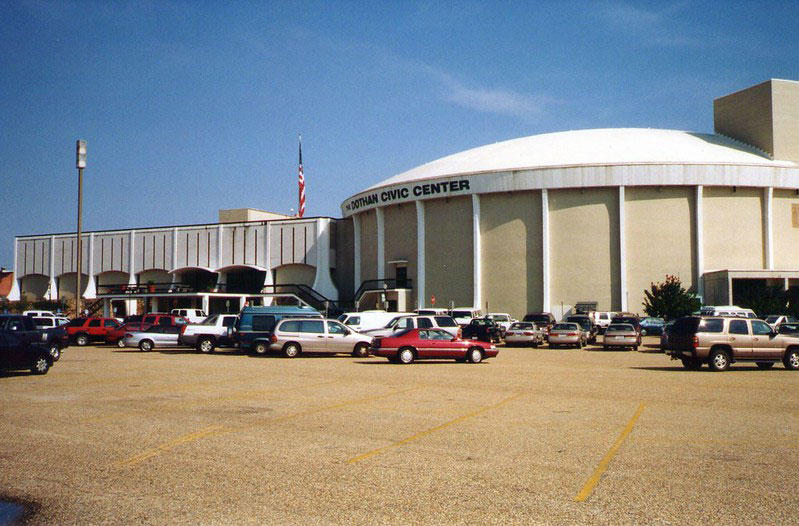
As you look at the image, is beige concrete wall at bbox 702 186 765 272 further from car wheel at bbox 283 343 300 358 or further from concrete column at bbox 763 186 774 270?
car wheel at bbox 283 343 300 358

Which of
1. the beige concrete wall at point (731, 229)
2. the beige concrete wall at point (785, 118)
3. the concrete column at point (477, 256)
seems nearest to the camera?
the beige concrete wall at point (731, 229)

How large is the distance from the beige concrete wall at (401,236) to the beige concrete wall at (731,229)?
22906mm

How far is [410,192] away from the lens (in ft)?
206

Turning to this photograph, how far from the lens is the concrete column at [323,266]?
71.4 meters

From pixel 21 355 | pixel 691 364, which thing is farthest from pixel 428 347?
pixel 21 355

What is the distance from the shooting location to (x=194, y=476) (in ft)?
27.6

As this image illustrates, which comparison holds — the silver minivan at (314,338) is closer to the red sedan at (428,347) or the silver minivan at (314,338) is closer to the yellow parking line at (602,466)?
the red sedan at (428,347)

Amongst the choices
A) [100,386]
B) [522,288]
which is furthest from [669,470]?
[522,288]

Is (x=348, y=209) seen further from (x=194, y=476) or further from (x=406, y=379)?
(x=194, y=476)

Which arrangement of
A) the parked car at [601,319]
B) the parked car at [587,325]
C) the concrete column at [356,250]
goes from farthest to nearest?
the concrete column at [356,250]
the parked car at [601,319]
the parked car at [587,325]

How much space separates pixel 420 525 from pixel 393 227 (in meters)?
59.7

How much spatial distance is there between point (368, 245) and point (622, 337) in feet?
120

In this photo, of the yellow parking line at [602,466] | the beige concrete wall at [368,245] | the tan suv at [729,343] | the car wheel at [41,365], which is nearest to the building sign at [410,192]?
the beige concrete wall at [368,245]

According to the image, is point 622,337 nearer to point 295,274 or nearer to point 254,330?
point 254,330
